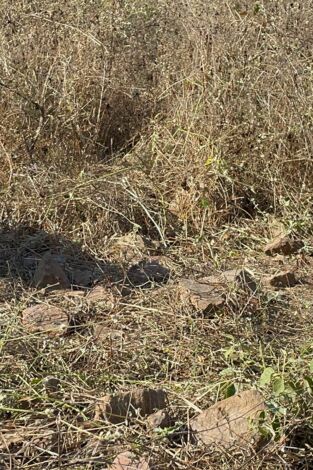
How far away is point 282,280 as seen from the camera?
4121mm

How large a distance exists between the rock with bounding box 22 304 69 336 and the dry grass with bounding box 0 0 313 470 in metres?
0.06

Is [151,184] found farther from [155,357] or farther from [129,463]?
[129,463]

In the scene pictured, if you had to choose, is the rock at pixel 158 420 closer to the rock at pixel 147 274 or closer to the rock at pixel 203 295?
the rock at pixel 203 295

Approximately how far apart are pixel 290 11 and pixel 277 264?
5.89ft

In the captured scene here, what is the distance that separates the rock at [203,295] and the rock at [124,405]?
0.83 m

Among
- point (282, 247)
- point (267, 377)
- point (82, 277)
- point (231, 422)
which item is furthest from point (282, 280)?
point (231, 422)

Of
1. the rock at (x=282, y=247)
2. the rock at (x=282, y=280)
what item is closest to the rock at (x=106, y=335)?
the rock at (x=282, y=280)

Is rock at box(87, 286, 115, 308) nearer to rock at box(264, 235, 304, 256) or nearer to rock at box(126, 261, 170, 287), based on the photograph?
rock at box(126, 261, 170, 287)

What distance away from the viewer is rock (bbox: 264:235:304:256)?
176 inches

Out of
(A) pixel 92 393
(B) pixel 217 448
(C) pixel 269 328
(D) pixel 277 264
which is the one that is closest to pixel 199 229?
(D) pixel 277 264

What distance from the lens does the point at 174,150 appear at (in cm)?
506

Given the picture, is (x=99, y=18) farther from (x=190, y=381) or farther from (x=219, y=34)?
(x=190, y=381)

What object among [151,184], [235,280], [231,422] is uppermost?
[231,422]

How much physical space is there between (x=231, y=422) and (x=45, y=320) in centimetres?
115
